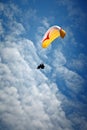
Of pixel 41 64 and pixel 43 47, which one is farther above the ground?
pixel 43 47

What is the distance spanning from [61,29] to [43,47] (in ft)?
12.8

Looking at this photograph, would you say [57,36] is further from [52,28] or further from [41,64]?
[41,64]

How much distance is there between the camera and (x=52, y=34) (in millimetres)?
30844

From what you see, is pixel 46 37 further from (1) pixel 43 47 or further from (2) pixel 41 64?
(2) pixel 41 64

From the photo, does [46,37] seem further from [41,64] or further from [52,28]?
[41,64]

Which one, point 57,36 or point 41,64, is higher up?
point 57,36

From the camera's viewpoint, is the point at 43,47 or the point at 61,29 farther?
the point at 43,47

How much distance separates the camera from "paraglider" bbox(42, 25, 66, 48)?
2973cm

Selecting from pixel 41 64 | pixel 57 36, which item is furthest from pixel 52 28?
pixel 41 64

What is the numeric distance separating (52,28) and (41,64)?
16.5 feet

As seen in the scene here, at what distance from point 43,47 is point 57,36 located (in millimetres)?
2600

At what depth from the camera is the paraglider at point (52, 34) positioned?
29734 mm

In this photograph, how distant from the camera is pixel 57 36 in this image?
31016mm

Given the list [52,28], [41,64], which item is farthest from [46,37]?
[41,64]
